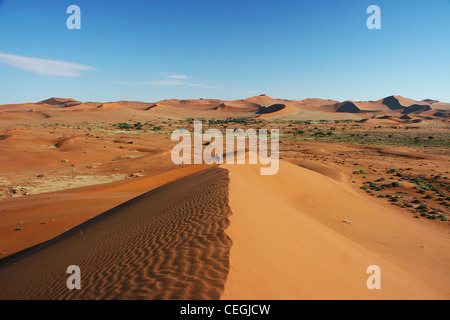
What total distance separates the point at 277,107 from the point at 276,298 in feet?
350

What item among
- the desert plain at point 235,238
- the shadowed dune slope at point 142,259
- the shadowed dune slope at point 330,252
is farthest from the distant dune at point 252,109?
the shadowed dune slope at point 142,259

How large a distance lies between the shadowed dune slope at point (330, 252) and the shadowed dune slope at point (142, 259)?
34 centimetres

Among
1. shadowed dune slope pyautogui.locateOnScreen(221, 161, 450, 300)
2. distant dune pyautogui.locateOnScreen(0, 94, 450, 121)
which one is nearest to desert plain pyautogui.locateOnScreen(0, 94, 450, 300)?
shadowed dune slope pyautogui.locateOnScreen(221, 161, 450, 300)

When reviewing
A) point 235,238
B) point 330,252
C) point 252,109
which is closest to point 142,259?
point 235,238

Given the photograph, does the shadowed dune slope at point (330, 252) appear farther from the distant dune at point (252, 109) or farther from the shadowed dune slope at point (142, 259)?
the distant dune at point (252, 109)

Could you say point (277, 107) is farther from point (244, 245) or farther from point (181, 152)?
point (244, 245)

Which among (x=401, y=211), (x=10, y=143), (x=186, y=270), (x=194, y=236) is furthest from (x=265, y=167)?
(x=10, y=143)

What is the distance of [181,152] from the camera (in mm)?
29547

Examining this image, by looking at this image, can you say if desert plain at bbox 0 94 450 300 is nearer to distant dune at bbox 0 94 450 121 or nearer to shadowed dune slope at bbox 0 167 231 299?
shadowed dune slope at bbox 0 167 231 299

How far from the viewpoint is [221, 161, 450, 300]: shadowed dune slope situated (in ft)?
12.3

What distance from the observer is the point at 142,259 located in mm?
4590

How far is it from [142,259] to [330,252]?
152 inches

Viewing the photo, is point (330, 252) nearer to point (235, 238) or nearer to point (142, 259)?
point (235, 238)

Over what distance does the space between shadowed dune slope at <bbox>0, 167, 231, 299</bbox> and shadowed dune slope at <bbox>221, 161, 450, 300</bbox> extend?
1.13ft
